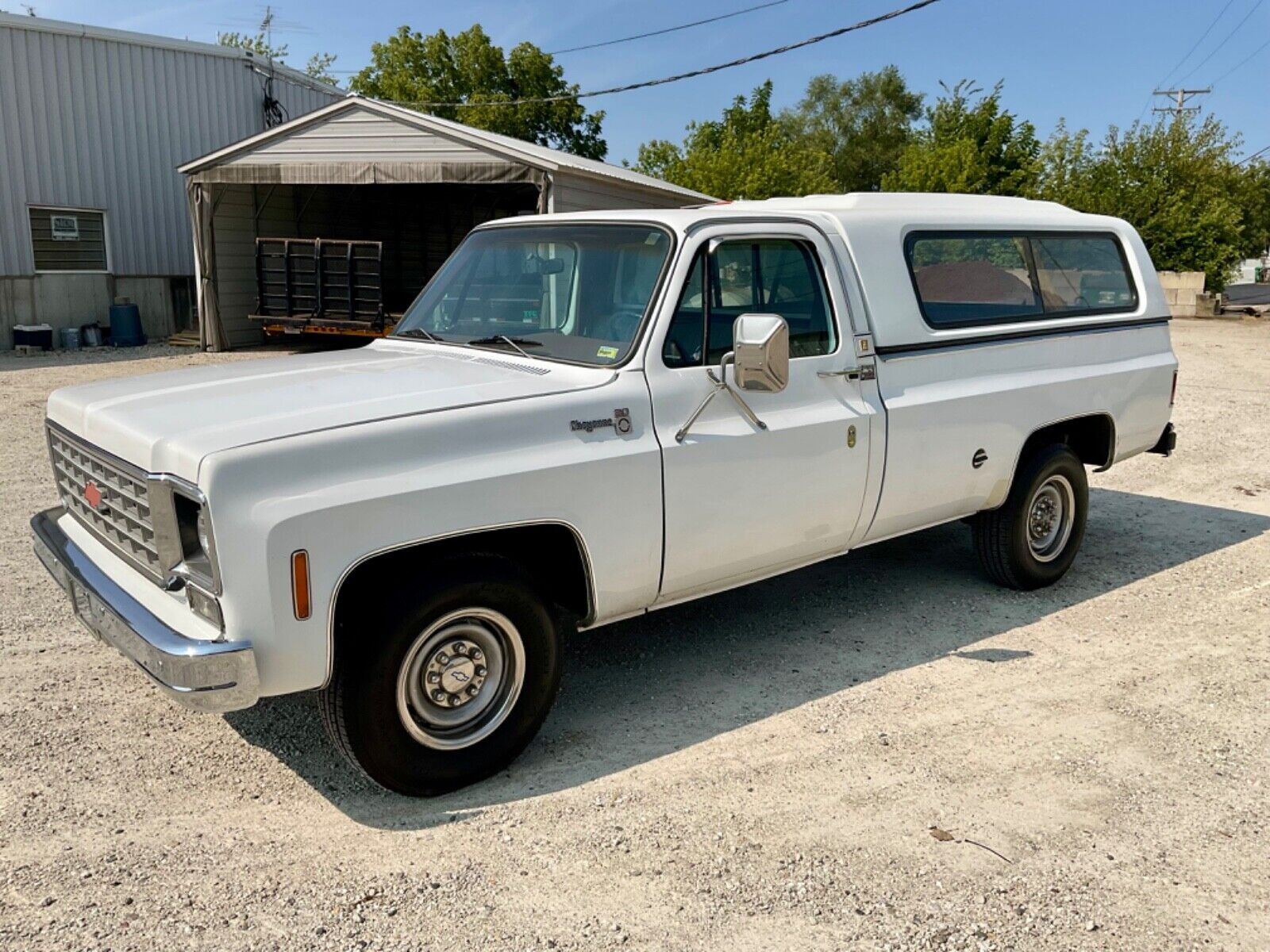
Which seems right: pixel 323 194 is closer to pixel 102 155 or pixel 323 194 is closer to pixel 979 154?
pixel 102 155

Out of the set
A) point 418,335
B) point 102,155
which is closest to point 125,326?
point 102,155

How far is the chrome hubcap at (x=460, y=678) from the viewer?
142 inches

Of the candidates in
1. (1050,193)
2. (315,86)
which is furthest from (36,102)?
(1050,193)

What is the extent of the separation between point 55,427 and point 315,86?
20.9 metres

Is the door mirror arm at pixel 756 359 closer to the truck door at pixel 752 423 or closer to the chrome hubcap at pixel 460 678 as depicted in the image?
the truck door at pixel 752 423

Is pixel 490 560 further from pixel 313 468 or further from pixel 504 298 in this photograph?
pixel 504 298

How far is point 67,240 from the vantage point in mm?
18656

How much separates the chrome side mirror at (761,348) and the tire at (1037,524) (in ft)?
7.48

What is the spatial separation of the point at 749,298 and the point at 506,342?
1053mm

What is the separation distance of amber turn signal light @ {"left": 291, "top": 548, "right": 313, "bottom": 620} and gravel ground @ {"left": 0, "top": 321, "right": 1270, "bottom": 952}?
32.7 inches

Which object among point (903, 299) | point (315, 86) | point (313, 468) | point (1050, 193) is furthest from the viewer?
point (1050, 193)

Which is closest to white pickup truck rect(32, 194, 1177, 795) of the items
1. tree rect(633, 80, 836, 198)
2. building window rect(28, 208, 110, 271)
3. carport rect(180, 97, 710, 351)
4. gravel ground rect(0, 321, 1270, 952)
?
gravel ground rect(0, 321, 1270, 952)

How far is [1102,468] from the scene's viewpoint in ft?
21.2

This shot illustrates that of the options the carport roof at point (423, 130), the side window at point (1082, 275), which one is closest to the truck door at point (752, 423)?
the side window at point (1082, 275)
